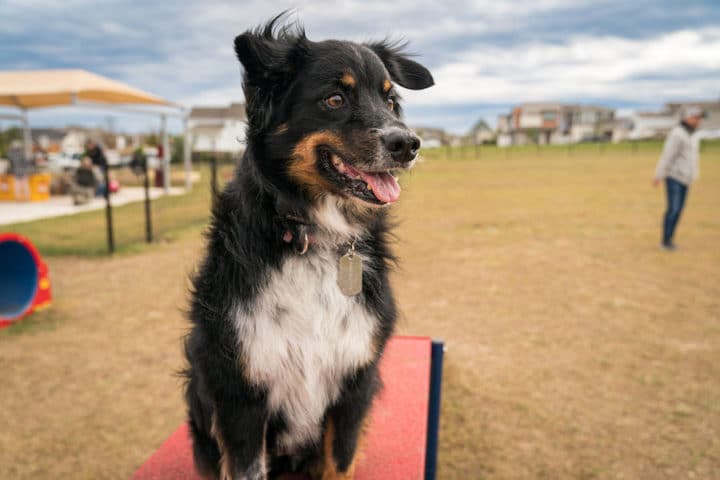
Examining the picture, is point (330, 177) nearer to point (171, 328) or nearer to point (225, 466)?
point (225, 466)

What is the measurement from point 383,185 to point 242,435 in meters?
1.17

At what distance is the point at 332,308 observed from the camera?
7.32 ft

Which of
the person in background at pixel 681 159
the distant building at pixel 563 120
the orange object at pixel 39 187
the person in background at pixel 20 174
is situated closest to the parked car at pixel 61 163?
the orange object at pixel 39 187

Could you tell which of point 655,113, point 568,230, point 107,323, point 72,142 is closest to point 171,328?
point 107,323

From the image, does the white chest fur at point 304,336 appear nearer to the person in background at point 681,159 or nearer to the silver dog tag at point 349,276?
the silver dog tag at point 349,276

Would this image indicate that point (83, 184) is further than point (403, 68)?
Yes

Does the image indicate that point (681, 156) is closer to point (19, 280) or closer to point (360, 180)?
point (360, 180)

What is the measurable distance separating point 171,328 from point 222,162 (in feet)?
42.2

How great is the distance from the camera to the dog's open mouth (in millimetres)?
2240

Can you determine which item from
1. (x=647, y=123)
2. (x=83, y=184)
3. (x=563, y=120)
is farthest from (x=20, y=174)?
(x=647, y=123)

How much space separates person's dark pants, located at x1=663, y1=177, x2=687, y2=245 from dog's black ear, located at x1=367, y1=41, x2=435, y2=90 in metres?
7.88

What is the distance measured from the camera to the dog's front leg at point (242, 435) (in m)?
2.17

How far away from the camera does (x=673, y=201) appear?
916cm

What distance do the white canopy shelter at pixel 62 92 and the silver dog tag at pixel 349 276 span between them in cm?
1482
